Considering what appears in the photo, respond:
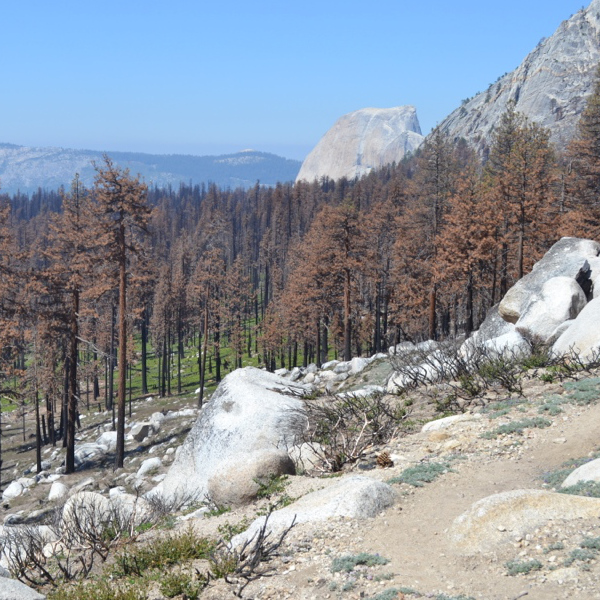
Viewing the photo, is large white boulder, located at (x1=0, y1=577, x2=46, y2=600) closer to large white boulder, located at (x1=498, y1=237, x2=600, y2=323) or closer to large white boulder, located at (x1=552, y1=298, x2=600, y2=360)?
large white boulder, located at (x1=552, y1=298, x2=600, y2=360)

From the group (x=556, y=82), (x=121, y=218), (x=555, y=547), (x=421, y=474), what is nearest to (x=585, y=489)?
(x=555, y=547)

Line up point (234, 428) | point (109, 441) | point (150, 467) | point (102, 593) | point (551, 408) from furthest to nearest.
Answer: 1. point (109, 441)
2. point (150, 467)
3. point (234, 428)
4. point (551, 408)
5. point (102, 593)

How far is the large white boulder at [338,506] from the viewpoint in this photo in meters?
9.14

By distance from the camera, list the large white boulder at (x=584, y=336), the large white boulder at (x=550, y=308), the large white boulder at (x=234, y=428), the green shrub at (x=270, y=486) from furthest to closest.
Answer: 1. the large white boulder at (x=550, y=308)
2. the large white boulder at (x=584, y=336)
3. the large white boulder at (x=234, y=428)
4. the green shrub at (x=270, y=486)

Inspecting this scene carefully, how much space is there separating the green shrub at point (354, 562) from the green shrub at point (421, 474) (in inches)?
102

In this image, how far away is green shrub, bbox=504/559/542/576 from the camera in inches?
275

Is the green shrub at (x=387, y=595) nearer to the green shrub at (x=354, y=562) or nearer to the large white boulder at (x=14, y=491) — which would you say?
the green shrub at (x=354, y=562)

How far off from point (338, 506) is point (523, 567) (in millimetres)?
3005

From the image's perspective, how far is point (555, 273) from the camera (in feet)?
87.4

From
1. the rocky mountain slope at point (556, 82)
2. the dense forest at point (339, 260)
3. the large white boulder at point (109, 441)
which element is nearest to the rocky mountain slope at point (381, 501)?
the dense forest at point (339, 260)

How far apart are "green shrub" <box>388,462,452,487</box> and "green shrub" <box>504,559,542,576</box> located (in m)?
3.13

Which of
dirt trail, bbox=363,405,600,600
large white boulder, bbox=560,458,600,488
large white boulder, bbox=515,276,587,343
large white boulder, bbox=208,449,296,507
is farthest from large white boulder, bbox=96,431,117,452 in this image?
large white boulder, bbox=560,458,600,488

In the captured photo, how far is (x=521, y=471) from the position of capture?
10.4 metres

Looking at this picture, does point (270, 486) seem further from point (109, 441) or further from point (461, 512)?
point (109, 441)
